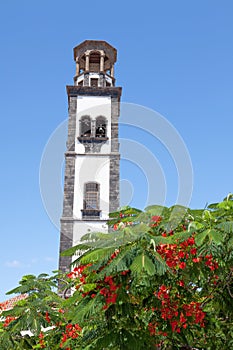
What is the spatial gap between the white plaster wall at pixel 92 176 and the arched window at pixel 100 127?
1.63 meters

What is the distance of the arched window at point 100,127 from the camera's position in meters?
21.8

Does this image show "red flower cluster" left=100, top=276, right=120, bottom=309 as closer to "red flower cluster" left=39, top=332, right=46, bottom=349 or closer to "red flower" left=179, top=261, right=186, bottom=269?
"red flower" left=179, top=261, right=186, bottom=269

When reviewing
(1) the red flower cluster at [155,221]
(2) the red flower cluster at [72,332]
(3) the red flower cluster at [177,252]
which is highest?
(1) the red flower cluster at [155,221]

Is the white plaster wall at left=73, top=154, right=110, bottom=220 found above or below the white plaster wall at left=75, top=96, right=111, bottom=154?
below

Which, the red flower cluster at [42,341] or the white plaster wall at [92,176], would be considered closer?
the red flower cluster at [42,341]

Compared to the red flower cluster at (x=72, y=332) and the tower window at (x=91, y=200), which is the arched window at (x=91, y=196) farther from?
the red flower cluster at (x=72, y=332)

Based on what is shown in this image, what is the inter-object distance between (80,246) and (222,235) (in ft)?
6.15

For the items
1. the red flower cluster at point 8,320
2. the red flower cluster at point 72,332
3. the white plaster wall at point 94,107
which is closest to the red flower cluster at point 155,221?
the red flower cluster at point 72,332

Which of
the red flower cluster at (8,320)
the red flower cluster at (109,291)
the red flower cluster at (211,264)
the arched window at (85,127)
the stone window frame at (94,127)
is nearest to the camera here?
the red flower cluster at (109,291)

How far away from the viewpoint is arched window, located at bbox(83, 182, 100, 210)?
19797mm

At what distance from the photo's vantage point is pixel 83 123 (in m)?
21.9

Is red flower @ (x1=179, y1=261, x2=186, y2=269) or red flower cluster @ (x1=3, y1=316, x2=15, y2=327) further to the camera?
red flower cluster @ (x1=3, y1=316, x2=15, y2=327)

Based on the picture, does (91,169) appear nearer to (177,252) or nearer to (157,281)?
(177,252)

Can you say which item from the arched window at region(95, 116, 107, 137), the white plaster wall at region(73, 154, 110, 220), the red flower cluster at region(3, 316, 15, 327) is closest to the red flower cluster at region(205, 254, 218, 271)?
the red flower cluster at region(3, 316, 15, 327)
